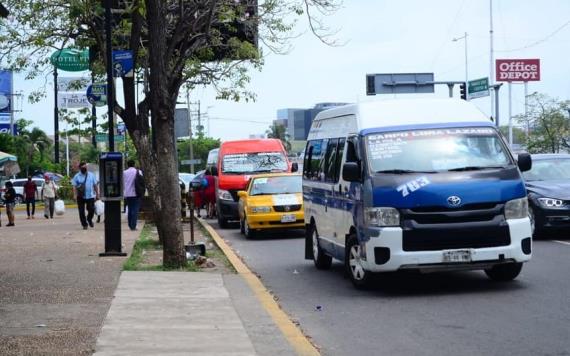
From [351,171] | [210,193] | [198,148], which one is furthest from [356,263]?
[198,148]

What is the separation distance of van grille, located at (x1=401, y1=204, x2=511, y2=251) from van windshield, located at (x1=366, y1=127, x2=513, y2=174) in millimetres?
607

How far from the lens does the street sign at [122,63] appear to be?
1614cm

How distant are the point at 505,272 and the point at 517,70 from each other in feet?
168

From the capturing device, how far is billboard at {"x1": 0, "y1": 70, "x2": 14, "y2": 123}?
4997 centimetres

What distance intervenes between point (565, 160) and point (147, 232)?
10.1 metres

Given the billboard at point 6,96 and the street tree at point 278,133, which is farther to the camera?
the street tree at point 278,133

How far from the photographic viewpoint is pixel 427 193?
34.0 ft

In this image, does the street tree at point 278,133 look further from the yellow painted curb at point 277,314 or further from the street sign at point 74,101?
the yellow painted curb at point 277,314

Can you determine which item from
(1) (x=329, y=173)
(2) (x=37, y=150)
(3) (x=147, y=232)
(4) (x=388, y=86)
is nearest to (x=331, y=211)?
(1) (x=329, y=173)

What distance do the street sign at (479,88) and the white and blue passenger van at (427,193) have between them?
32778 mm

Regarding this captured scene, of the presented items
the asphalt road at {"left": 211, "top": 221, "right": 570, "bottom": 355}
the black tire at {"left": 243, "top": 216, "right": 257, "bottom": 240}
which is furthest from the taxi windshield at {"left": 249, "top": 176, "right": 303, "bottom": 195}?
the asphalt road at {"left": 211, "top": 221, "right": 570, "bottom": 355}

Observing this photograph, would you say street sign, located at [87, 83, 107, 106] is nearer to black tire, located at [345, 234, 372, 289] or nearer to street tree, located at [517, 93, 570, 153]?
black tire, located at [345, 234, 372, 289]

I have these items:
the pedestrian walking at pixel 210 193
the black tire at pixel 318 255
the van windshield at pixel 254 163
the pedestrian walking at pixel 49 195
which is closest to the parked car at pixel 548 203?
the black tire at pixel 318 255

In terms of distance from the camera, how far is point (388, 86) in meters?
37.8
